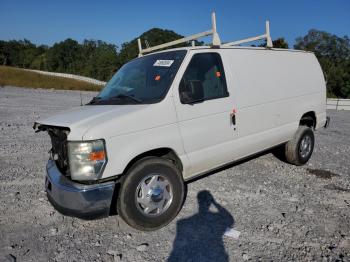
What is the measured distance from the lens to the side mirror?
3578 millimetres

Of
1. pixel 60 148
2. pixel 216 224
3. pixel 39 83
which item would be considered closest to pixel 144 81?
pixel 60 148

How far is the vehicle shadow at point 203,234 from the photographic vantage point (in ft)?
10.1

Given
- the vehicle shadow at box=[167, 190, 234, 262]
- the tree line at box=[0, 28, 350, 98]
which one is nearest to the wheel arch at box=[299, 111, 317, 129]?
the vehicle shadow at box=[167, 190, 234, 262]

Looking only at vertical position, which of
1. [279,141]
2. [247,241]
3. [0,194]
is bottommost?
[247,241]

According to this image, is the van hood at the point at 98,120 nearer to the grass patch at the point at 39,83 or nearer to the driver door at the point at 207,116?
the driver door at the point at 207,116

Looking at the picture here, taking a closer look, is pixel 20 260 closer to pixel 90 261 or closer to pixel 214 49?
pixel 90 261

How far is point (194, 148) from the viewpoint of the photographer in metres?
3.81

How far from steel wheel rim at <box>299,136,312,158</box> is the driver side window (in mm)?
2470

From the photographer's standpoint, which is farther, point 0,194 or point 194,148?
point 0,194

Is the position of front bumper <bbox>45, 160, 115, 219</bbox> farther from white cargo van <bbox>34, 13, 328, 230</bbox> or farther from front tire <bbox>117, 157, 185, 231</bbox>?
front tire <bbox>117, 157, 185, 231</bbox>

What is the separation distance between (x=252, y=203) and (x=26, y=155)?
481cm

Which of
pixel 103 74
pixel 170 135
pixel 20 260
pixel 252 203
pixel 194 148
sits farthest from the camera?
pixel 103 74

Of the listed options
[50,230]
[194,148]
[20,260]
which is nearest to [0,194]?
[50,230]

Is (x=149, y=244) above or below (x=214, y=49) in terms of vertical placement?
below
